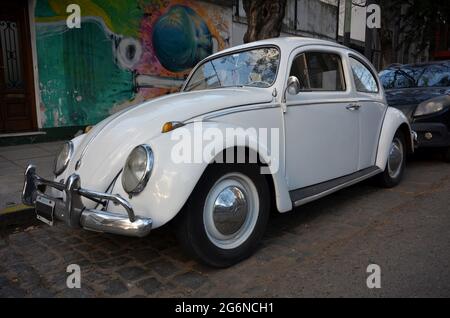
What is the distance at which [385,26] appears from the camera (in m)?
12.2

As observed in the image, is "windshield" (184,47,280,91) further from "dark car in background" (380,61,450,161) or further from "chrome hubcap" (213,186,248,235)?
"dark car in background" (380,61,450,161)

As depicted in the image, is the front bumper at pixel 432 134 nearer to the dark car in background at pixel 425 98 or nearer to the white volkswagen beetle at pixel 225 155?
the dark car in background at pixel 425 98

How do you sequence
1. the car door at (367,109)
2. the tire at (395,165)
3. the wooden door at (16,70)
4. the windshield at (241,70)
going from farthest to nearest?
the wooden door at (16,70) → the tire at (395,165) → the car door at (367,109) → the windshield at (241,70)

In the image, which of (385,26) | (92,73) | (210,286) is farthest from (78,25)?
(385,26)

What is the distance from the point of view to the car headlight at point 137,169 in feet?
8.34

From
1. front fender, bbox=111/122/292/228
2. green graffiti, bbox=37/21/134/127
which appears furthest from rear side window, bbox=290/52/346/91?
green graffiti, bbox=37/21/134/127

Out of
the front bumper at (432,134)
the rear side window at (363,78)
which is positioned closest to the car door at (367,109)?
the rear side window at (363,78)

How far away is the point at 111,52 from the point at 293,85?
6.52 m

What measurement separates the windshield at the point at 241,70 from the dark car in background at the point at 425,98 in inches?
136

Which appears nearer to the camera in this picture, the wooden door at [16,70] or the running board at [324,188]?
the running board at [324,188]

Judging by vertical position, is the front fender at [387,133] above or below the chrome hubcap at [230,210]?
above

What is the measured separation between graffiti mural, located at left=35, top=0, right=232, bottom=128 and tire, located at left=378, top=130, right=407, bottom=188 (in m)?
6.22
